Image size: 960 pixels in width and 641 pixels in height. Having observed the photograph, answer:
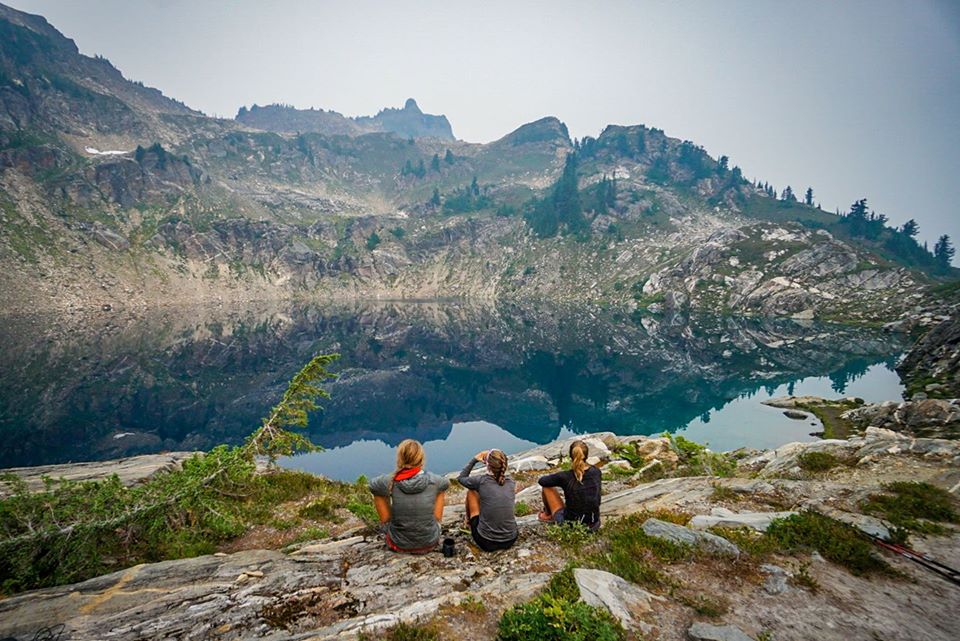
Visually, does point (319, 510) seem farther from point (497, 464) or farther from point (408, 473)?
point (497, 464)

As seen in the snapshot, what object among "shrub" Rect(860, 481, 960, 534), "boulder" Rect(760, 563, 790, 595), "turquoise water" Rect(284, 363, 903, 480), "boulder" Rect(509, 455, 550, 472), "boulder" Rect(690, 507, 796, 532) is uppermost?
"boulder" Rect(760, 563, 790, 595)

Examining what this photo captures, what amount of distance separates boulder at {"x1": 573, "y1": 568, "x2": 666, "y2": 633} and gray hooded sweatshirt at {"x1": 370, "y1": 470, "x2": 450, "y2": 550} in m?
3.01

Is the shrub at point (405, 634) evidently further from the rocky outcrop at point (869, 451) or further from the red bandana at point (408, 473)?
the rocky outcrop at point (869, 451)

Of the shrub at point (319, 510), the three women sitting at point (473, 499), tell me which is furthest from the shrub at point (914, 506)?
the shrub at point (319, 510)

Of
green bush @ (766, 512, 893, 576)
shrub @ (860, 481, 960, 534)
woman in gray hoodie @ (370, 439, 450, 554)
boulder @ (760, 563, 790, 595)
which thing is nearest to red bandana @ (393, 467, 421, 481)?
woman in gray hoodie @ (370, 439, 450, 554)

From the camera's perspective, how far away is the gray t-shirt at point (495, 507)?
8.30m

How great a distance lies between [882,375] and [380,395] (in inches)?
2678

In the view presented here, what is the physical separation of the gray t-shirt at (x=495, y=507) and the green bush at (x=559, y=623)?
272 centimetres

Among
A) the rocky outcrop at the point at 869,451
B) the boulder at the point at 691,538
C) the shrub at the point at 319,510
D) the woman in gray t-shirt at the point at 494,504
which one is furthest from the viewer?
the rocky outcrop at the point at 869,451

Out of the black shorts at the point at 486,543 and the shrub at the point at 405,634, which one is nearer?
the shrub at the point at 405,634

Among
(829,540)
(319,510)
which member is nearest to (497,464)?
(829,540)

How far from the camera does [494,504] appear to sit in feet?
27.2

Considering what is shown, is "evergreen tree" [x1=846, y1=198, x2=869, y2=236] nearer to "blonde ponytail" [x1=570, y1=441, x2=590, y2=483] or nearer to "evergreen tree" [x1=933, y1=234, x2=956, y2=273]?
"evergreen tree" [x1=933, y1=234, x2=956, y2=273]

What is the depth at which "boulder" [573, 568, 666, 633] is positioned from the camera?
5.64m
